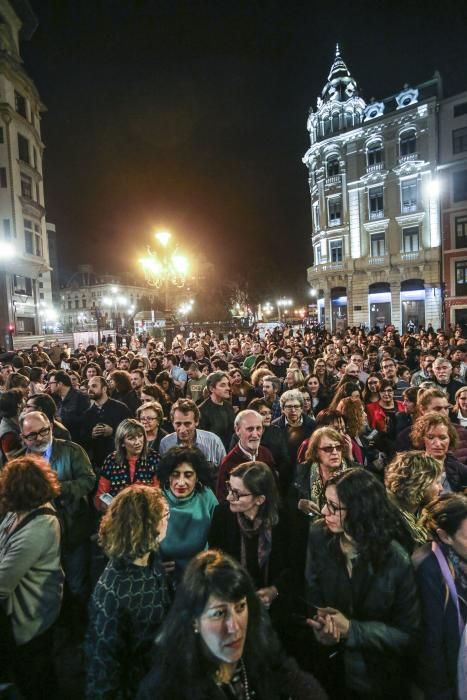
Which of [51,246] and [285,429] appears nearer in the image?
[285,429]

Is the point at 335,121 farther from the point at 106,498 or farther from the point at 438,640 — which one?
the point at 438,640

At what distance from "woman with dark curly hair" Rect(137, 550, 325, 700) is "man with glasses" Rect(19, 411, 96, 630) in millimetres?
2252

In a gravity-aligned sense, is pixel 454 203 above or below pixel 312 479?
above

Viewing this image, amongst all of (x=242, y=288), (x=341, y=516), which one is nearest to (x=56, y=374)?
(x=341, y=516)

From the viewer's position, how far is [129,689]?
2082mm

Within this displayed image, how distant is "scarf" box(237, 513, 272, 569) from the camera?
2.75 m

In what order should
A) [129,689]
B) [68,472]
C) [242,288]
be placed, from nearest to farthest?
1. [129,689]
2. [68,472]
3. [242,288]

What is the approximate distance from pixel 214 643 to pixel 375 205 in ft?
125

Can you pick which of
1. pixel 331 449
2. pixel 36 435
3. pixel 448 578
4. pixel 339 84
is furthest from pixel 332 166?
pixel 448 578

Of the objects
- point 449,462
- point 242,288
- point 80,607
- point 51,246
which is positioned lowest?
point 80,607

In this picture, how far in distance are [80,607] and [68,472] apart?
1297mm

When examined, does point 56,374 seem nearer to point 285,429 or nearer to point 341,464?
point 285,429

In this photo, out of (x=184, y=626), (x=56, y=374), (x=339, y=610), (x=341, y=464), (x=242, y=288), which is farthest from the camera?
(x=242, y=288)

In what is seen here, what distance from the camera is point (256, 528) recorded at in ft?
9.02
